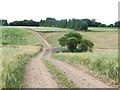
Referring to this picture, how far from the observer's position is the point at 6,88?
8125 mm

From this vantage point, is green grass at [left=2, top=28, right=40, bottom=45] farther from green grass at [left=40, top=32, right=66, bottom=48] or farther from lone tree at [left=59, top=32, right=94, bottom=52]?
lone tree at [left=59, top=32, right=94, bottom=52]

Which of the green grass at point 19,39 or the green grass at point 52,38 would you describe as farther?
the green grass at point 52,38

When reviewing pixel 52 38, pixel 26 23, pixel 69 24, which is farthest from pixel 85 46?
pixel 26 23

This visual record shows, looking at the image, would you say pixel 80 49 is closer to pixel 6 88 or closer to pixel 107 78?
pixel 107 78

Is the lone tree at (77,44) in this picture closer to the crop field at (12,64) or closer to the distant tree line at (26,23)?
the crop field at (12,64)

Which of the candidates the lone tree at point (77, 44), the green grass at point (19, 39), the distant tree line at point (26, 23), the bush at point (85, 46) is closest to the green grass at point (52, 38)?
the green grass at point (19, 39)

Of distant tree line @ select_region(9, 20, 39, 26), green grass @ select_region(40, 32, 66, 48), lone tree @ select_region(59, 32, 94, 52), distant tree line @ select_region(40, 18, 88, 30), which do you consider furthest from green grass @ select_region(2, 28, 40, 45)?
distant tree line @ select_region(9, 20, 39, 26)

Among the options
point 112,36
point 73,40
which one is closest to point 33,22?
point 112,36

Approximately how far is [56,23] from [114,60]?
13132 centimetres

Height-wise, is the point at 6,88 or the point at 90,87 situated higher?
the point at 6,88

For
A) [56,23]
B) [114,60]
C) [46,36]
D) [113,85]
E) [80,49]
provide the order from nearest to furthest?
[113,85]
[114,60]
[80,49]
[46,36]
[56,23]

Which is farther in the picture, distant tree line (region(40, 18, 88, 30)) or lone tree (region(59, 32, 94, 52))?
distant tree line (region(40, 18, 88, 30))

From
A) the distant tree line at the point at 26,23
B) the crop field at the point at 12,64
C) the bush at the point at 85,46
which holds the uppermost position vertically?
the distant tree line at the point at 26,23

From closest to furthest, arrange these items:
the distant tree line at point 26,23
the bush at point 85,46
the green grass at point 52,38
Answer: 1. the bush at point 85,46
2. the green grass at point 52,38
3. the distant tree line at point 26,23
